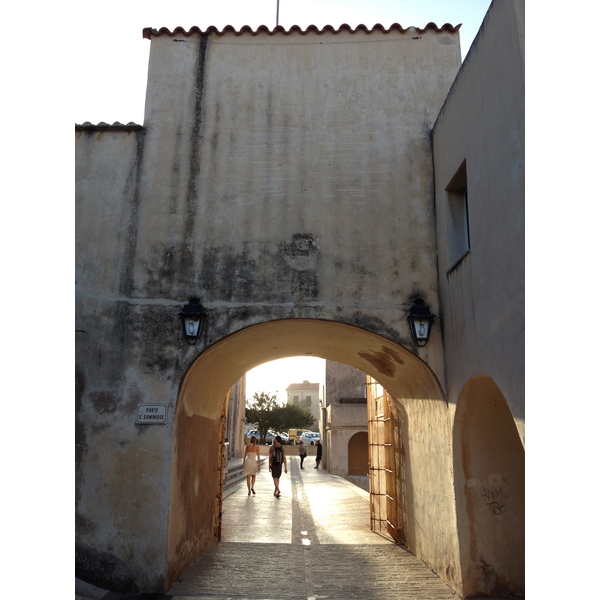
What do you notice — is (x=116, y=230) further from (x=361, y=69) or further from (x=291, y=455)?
(x=291, y=455)

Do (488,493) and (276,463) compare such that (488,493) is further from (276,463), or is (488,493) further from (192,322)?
(276,463)

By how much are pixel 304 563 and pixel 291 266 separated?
388 cm

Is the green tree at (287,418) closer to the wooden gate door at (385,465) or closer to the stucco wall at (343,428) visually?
the stucco wall at (343,428)

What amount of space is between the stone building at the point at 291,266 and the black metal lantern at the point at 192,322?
0.06 m

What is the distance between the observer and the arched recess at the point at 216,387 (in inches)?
255

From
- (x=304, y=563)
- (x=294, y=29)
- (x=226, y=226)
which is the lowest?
(x=304, y=563)

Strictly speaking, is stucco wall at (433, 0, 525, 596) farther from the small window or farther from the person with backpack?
the person with backpack

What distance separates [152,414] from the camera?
20.5 ft

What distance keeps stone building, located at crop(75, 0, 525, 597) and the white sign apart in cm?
2

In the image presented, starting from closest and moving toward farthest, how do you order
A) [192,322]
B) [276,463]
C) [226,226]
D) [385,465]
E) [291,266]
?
[192,322] → [291,266] → [226,226] → [385,465] → [276,463]


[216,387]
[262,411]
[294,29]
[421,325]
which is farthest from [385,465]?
[262,411]

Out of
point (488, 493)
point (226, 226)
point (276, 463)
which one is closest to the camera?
point (488, 493)

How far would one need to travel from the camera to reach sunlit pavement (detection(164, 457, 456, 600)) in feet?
19.4

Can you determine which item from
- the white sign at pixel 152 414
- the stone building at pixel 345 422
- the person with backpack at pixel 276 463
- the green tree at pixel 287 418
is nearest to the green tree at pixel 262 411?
the green tree at pixel 287 418
